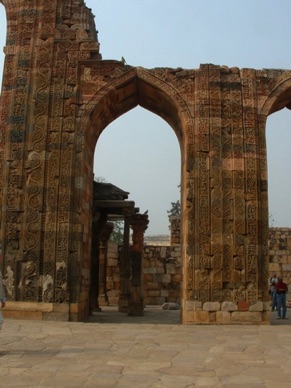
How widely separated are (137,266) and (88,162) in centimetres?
370

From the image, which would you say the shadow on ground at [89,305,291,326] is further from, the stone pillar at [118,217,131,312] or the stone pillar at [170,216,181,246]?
the stone pillar at [170,216,181,246]

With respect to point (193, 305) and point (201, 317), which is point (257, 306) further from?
point (193, 305)

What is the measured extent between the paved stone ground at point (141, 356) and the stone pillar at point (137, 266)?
3880mm

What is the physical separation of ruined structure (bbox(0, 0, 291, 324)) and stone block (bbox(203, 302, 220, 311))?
0.8 inches

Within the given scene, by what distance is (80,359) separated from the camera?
489 cm

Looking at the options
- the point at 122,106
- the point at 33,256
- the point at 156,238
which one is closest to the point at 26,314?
the point at 33,256

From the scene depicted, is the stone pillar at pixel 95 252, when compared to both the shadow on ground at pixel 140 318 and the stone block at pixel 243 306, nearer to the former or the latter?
the shadow on ground at pixel 140 318

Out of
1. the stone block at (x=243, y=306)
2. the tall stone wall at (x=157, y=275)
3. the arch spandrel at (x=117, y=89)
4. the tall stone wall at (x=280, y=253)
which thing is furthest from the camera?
the tall stone wall at (x=280, y=253)

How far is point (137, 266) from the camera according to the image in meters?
12.4

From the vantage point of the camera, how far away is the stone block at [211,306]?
8.78m

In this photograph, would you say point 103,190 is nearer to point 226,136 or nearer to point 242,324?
point 226,136

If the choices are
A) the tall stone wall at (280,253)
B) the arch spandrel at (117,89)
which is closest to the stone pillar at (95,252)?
the arch spandrel at (117,89)

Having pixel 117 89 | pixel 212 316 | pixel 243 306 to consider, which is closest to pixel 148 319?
pixel 212 316

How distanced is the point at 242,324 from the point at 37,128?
18.5 feet
